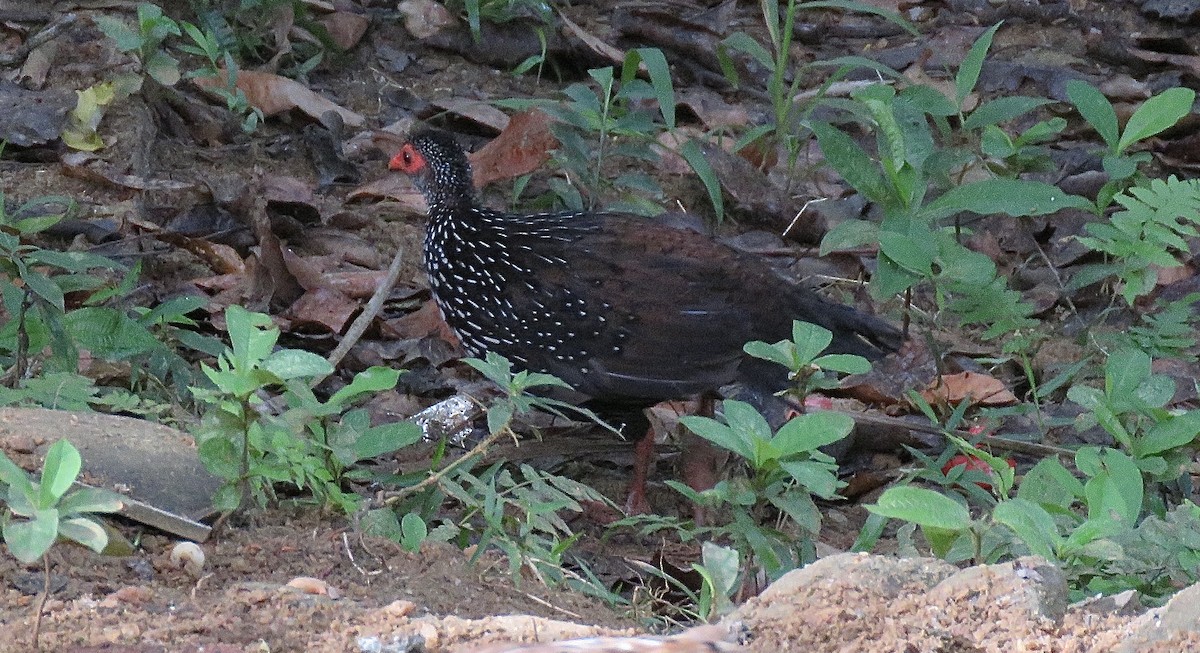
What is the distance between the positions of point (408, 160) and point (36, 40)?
1734 millimetres

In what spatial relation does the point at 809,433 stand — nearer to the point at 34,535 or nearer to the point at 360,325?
the point at 34,535

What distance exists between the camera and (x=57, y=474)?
2342 millimetres

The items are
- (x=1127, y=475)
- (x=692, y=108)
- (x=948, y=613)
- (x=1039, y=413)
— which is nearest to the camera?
(x=948, y=613)

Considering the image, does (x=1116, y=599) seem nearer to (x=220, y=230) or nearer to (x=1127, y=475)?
(x=1127, y=475)

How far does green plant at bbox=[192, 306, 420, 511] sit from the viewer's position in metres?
2.96

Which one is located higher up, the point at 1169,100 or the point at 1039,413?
the point at 1169,100

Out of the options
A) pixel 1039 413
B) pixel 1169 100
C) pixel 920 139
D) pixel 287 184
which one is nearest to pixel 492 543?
pixel 1039 413

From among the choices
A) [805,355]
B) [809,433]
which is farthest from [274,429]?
[805,355]

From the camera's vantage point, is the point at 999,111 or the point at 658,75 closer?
the point at 999,111

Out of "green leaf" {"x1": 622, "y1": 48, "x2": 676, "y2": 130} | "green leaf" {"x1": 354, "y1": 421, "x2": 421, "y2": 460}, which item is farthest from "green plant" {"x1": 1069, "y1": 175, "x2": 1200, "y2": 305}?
"green leaf" {"x1": 354, "y1": 421, "x2": 421, "y2": 460}

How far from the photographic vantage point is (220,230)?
595cm

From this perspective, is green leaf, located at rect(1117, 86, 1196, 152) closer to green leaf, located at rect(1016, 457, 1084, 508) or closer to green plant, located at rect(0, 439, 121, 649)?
green leaf, located at rect(1016, 457, 1084, 508)

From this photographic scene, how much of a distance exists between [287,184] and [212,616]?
12.8ft

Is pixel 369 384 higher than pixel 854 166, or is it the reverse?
pixel 369 384
